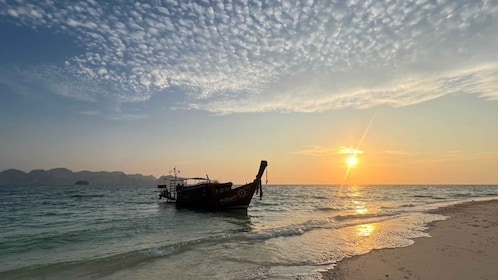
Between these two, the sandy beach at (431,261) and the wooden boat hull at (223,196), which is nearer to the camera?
the sandy beach at (431,261)

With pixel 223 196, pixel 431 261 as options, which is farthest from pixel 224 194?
pixel 431 261

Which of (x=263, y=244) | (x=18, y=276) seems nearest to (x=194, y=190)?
(x=263, y=244)

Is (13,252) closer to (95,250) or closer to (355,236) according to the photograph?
(95,250)

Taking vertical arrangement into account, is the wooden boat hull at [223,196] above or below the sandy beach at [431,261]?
above

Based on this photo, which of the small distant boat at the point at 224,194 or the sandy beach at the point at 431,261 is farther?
the small distant boat at the point at 224,194

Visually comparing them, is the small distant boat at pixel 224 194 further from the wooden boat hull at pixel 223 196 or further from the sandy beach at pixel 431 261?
the sandy beach at pixel 431 261

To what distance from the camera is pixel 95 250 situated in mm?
16141

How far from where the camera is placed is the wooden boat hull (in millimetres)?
35344

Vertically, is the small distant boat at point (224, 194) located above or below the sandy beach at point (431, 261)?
above

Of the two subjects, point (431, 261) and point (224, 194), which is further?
point (224, 194)

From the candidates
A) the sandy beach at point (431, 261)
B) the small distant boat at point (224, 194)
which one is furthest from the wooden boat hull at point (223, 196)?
the sandy beach at point (431, 261)

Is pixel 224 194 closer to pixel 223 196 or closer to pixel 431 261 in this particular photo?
pixel 223 196

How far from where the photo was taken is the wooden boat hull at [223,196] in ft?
116

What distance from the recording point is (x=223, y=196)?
35.7 metres
